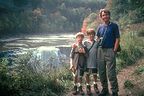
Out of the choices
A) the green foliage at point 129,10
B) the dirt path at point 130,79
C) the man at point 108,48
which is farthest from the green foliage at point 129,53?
the green foliage at point 129,10

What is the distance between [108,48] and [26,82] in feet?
7.29

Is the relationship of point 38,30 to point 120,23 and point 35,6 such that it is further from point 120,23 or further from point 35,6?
point 120,23

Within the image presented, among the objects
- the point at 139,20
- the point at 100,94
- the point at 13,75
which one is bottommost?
the point at 100,94

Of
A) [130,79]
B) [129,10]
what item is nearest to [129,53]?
[130,79]

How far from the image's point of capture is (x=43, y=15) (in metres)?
61.1

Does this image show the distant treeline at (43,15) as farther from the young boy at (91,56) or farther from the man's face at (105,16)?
the man's face at (105,16)

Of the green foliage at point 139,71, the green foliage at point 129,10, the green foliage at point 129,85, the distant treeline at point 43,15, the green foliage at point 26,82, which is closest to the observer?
the green foliage at point 26,82

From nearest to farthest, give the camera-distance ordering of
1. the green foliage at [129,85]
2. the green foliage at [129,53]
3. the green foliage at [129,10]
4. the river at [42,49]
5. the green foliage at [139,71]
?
the green foliage at [129,85] < the green foliage at [139,71] < the green foliage at [129,53] < the river at [42,49] < the green foliage at [129,10]

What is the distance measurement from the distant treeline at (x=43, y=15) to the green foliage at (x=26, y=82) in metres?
35.5

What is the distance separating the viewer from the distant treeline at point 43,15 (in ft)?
161

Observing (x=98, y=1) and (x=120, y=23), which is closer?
(x=120, y=23)

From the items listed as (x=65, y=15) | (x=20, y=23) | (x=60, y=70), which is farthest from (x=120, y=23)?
(x=65, y=15)

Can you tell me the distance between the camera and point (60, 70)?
1101 centimetres

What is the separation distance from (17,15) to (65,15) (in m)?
17.8
